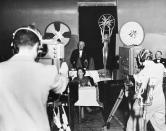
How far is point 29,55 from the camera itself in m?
1.74

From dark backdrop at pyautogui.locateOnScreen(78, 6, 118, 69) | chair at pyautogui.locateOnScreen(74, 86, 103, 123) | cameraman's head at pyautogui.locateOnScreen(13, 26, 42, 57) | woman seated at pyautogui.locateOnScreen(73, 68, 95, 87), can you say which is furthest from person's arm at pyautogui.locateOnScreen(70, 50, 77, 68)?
cameraman's head at pyautogui.locateOnScreen(13, 26, 42, 57)

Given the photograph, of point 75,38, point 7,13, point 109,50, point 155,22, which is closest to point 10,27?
point 7,13

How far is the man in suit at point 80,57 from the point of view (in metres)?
6.77

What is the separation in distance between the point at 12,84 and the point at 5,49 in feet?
18.8

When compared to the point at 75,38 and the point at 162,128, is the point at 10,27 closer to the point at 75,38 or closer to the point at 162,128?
the point at 75,38

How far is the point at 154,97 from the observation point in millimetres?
4301

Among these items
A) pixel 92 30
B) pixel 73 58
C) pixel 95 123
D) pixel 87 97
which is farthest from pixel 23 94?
pixel 92 30

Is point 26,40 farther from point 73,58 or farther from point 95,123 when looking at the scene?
point 73,58

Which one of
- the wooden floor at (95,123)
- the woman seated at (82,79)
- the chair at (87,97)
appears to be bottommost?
the wooden floor at (95,123)

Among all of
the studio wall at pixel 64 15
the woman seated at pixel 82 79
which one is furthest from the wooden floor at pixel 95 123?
the studio wall at pixel 64 15

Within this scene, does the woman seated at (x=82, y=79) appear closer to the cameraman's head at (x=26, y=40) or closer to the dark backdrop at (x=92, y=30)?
the dark backdrop at (x=92, y=30)

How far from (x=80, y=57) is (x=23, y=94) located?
526 cm

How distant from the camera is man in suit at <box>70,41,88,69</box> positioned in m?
6.77

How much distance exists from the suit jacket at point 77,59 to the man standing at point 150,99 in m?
2.45
